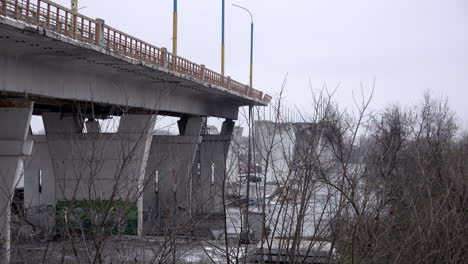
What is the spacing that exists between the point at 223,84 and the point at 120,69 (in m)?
11.4

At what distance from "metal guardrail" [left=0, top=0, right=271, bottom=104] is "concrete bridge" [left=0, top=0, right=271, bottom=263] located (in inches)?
1.2

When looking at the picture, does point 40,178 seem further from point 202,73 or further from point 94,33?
point 94,33

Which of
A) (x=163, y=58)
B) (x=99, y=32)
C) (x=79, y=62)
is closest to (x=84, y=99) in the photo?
(x=79, y=62)

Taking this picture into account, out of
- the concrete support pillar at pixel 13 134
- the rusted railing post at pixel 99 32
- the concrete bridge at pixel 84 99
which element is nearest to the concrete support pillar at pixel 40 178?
the concrete bridge at pixel 84 99

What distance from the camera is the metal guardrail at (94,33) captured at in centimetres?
1519

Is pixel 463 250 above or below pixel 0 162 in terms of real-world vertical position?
below

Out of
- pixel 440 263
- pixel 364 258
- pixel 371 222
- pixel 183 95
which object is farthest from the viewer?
pixel 183 95

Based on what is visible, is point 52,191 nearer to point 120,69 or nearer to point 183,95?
point 183,95

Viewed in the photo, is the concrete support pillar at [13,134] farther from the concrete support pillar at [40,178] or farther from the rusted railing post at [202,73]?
the concrete support pillar at [40,178]

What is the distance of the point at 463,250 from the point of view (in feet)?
34.4

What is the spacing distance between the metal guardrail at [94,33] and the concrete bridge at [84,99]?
31 millimetres

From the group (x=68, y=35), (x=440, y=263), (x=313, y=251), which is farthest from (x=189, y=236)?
(x=68, y=35)

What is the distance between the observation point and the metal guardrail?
15.2 metres

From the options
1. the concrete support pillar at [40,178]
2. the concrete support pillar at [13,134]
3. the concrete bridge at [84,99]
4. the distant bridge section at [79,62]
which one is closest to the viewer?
the concrete bridge at [84,99]
